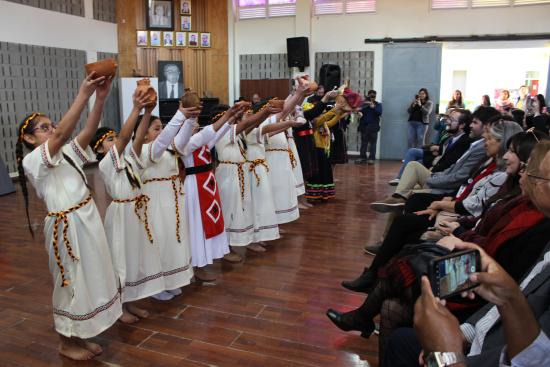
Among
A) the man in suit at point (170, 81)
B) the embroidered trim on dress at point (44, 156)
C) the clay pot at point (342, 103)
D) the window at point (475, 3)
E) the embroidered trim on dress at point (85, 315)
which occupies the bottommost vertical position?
the embroidered trim on dress at point (85, 315)

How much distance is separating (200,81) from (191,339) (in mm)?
9748

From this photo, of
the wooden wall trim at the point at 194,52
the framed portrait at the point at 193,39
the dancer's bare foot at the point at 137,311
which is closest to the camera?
the dancer's bare foot at the point at 137,311

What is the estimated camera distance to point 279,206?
5.02 m

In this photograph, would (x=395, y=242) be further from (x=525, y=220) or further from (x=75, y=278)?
(x=75, y=278)

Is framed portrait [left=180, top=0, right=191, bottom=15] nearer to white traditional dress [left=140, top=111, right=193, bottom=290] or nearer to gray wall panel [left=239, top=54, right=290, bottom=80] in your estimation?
gray wall panel [left=239, top=54, right=290, bottom=80]

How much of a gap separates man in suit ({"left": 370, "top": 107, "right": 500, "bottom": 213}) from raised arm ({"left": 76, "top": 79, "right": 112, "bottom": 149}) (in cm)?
264

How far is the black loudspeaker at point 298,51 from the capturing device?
432 inches

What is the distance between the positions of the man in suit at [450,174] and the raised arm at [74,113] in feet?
8.89

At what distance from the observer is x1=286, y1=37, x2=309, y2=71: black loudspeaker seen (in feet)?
36.0

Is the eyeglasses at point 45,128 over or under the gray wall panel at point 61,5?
under

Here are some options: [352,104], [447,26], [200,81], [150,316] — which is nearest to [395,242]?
[150,316]

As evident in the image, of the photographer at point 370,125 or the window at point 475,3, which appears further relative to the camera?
the photographer at point 370,125

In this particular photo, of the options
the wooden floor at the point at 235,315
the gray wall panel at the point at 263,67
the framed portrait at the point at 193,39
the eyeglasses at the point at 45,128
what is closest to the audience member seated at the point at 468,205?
the wooden floor at the point at 235,315

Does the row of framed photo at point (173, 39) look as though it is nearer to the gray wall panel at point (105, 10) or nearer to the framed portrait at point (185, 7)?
the framed portrait at point (185, 7)
